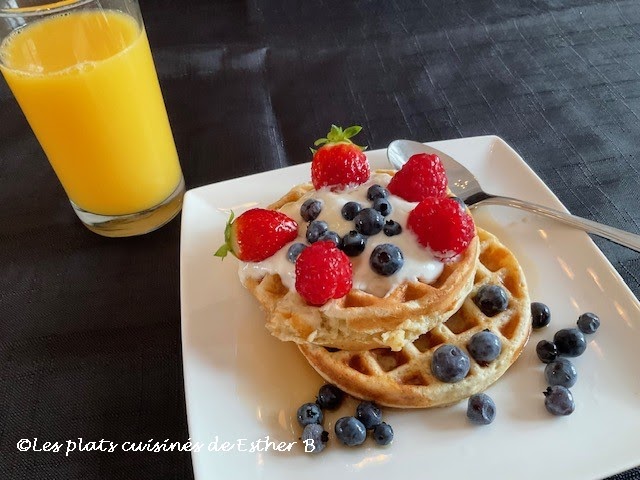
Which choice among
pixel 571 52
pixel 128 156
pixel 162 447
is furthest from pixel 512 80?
pixel 162 447

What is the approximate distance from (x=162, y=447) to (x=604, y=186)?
52.3 inches

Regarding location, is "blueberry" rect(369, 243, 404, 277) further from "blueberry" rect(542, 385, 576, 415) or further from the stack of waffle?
"blueberry" rect(542, 385, 576, 415)

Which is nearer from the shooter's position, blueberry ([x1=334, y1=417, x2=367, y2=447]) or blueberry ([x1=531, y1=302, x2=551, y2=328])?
blueberry ([x1=334, y1=417, x2=367, y2=447])

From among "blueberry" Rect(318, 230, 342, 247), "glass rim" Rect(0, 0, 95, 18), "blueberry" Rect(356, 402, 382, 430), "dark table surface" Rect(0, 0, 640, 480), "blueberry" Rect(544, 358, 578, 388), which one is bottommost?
"dark table surface" Rect(0, 0, 640, 480)

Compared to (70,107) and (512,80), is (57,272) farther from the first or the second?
(512,80)

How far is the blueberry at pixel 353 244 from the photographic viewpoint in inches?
42.1

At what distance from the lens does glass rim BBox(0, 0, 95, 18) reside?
115cm

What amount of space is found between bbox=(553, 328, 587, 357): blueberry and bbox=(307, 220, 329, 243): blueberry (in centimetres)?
49

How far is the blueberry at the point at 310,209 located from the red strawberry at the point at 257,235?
0.16 ft

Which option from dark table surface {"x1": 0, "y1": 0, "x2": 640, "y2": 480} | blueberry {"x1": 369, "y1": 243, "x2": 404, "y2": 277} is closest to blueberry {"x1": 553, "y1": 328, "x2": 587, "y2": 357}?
dark table surface {"x1": 0, "y1": 0, "x2": 640, "y2": 480}

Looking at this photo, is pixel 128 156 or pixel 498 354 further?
pixel 128 156

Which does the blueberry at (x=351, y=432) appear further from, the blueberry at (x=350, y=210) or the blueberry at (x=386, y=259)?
the blueberry at (x=350, y=210)

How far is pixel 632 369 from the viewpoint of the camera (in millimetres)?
1045

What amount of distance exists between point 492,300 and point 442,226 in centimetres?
21
